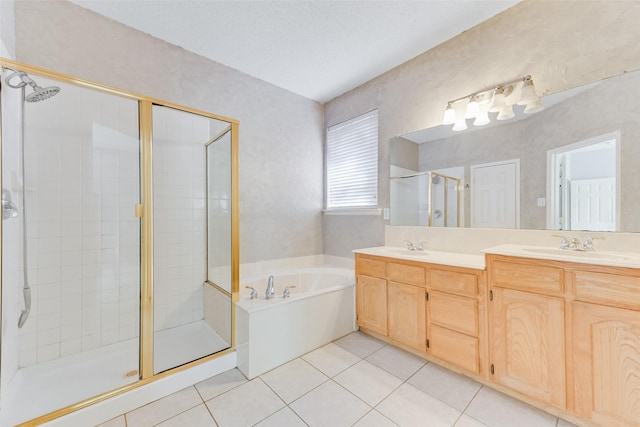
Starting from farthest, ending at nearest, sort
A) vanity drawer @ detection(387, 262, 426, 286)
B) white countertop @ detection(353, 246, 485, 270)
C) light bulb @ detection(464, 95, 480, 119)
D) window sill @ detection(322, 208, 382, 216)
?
window sill @ detection(322, 208, 382, 216) < light bulb @ detection(464, 95, 480, 119) < vanity drawer @ detection(387, 262, 426, 286) < white countertop @ detection(353, 246, 485, 270)

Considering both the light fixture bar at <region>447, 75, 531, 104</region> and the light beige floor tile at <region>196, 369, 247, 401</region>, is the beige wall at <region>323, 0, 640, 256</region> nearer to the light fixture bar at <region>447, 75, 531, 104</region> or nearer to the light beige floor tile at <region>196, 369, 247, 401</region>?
the light fixture bar at <region>447, 75, 531, 104</region>

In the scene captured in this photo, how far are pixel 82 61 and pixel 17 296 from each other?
1.72m

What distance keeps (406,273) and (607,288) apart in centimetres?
106

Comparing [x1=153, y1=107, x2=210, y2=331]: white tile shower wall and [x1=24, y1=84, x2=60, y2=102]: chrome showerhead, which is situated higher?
[x1=24, y1=84, x2=60, y2=102]: chrome showerhead

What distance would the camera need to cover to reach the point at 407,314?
200 centimetres

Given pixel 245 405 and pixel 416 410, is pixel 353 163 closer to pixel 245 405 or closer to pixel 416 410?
Answer: pixel 416 410

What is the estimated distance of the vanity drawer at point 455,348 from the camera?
5.40 ft

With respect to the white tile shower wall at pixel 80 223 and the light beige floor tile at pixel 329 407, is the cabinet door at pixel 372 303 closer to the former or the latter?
the light beige floor tile at pixel 329 407

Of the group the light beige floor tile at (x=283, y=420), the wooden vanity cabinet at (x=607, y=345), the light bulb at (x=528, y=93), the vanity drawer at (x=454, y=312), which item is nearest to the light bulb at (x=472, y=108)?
the light bulb at (x=528, y=93)

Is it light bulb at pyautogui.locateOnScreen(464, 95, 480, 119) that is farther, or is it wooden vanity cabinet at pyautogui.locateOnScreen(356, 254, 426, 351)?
light bulb at pyautogui.locateOnScreen(464, 95, 480, 119)

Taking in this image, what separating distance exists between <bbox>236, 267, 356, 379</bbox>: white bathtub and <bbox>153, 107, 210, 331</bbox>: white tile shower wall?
0.53 metres

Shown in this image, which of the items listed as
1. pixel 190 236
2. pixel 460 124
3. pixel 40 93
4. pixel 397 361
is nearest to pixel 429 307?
pixel 397 361

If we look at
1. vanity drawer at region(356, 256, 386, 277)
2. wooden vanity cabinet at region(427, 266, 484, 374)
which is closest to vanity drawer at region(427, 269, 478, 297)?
wooden vanity cabinet at region(427, 266, 484, 374)

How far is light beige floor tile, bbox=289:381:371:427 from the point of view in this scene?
1.39 metres
